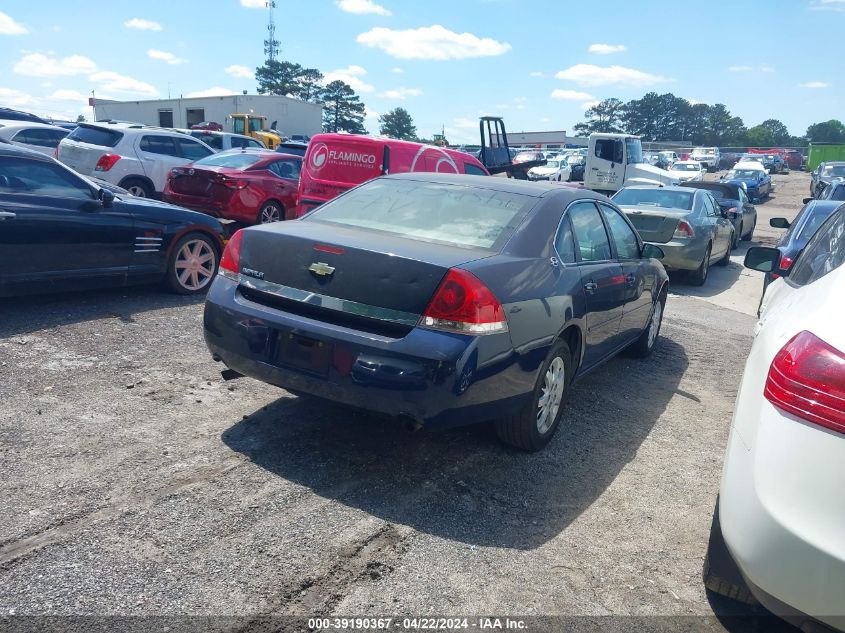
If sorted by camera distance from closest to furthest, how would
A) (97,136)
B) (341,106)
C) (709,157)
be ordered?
(97,136) < (709,157) < (341,106)

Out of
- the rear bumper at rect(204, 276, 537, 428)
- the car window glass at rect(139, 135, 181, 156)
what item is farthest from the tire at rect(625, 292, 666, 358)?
the car window glass at rect(139, 135, 181, 156)

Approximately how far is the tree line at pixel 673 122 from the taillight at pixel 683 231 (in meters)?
118

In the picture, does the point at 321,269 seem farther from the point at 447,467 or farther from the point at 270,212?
the point at 270,212

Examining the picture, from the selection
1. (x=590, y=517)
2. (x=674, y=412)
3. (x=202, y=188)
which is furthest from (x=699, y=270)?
(x=590, y=517)

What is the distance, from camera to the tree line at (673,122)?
125 meters

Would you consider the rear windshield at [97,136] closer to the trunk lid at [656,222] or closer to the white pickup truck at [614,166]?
the trunk lid at [656,222]

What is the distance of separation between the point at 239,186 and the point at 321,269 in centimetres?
803

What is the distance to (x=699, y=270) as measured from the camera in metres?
11.4

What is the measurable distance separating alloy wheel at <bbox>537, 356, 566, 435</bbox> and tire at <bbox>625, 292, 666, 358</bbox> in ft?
7.36

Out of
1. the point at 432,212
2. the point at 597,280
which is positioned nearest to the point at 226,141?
the point at 432,212

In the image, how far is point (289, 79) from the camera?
101 meters

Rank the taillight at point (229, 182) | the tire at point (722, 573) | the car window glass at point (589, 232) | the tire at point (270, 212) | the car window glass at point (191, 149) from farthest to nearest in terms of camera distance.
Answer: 1. the car window glass at point (191, 149)
2. the tire at point (270, 212)
3. the taillight at point (229, 182)
4. the car window glass at point (589, 232)
5. the tire at point (722, 573)

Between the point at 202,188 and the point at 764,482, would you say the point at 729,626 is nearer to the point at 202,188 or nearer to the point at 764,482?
the point at 764,482

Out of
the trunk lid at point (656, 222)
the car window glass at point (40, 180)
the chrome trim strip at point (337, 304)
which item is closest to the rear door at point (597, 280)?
the chrome trim strip at point (337, 304)
